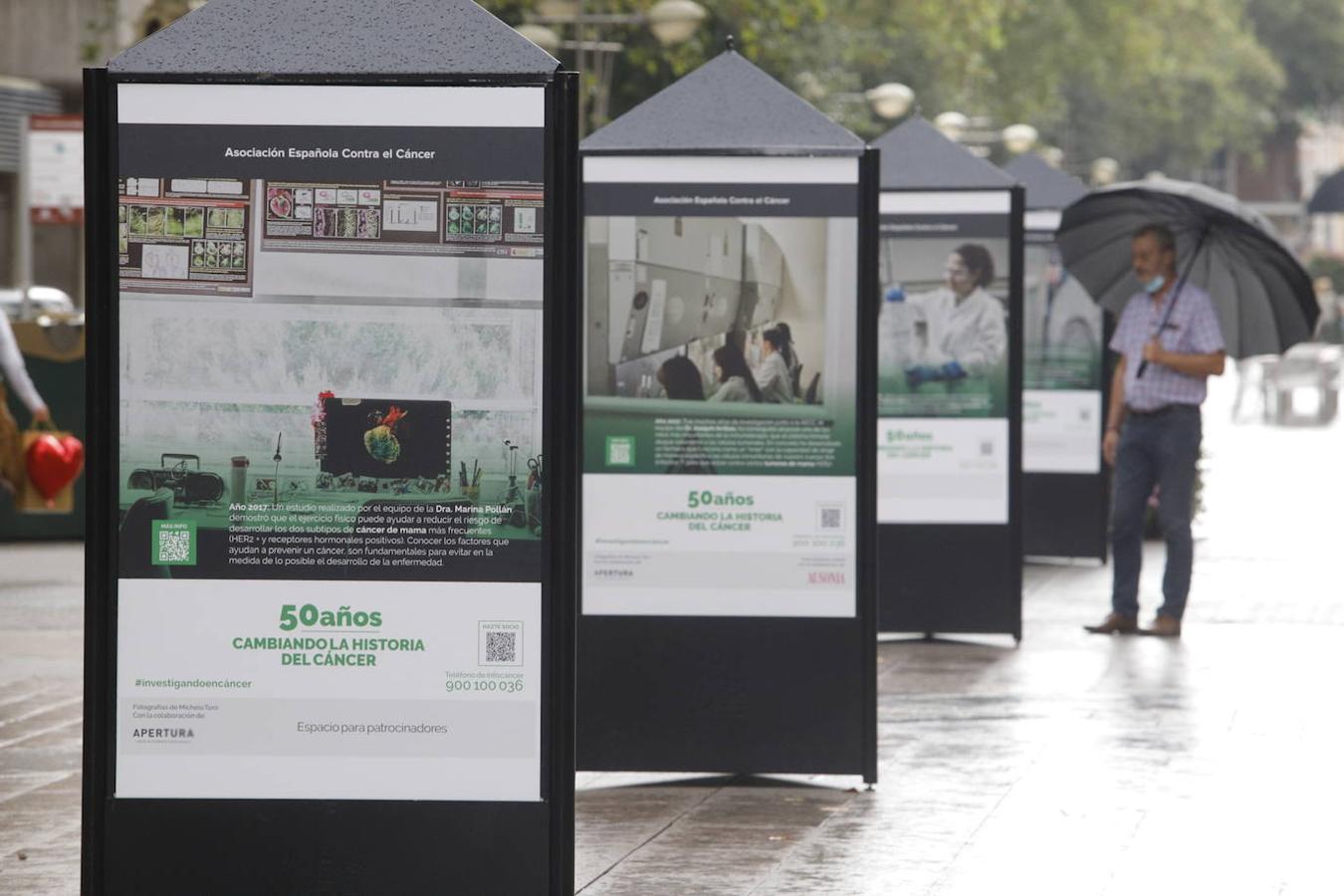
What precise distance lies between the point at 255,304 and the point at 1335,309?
62150 millimetres

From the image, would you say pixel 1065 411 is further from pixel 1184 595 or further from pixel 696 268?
pixel 696 268

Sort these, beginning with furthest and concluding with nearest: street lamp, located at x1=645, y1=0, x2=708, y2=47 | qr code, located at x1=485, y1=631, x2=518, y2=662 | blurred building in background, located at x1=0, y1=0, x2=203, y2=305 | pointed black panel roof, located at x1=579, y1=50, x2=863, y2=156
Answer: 1. blurred building in background, located at x1=0, y1=0, x2=203, y2=305
2. street lamp, located at x1=645, y1=0, x2=708, y2=47
3. pointed black panel roof, located at x1=579, y1=50, x2=863, y2=156
4. qr code, located at x1=485, y1=631, x2=518, y2=662

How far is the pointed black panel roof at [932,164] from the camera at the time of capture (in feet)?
38.4

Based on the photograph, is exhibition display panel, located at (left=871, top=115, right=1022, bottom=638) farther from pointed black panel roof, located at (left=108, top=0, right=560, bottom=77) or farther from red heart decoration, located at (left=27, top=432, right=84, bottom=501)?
pointed black panel roof, located at (left=108, top=0, right=560, bottom=77)

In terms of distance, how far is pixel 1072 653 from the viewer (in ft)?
37.9

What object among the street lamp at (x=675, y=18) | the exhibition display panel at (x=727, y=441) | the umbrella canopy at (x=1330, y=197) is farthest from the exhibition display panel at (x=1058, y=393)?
the street lamp at (x=675, y=18)

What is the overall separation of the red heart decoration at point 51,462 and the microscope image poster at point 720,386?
845 cm

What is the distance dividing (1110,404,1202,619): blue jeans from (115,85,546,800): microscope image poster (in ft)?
22.9

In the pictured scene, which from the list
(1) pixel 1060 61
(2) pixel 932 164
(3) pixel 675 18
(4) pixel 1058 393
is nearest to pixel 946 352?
(2) pixel 932 164

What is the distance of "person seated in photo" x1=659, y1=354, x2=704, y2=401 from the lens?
7.74 meters

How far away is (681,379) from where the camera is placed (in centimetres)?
775

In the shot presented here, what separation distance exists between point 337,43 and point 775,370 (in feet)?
8.53

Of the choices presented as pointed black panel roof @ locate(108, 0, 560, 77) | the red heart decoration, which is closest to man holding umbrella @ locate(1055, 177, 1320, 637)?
the red heart decoration

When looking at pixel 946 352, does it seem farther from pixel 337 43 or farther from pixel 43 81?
pixel 43 81
